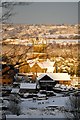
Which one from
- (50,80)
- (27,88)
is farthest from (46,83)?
(27,88)

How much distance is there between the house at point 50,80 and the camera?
887 cm

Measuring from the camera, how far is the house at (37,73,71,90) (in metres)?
8.87

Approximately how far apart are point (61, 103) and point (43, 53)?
16.9 ft

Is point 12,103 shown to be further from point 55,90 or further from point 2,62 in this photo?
point 2,62

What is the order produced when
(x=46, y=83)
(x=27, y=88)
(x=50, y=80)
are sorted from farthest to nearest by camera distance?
(x=50, y=80)
(x=46, y=83)
(x=27, y=88)

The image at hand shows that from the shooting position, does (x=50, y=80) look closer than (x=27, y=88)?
No

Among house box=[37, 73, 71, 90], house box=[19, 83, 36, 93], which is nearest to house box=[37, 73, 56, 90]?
house box=[37, 73, 71, 90]

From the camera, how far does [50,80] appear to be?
9.18 metres

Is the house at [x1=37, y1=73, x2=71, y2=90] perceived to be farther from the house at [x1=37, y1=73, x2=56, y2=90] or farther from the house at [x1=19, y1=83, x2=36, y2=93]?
the house at [x1=19, y1=83, x2=36, y2=93]

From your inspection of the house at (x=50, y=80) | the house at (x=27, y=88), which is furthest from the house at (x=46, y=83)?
the house at (x=27, y=88)

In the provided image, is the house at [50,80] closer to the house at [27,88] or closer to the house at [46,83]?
the house at [46,83]

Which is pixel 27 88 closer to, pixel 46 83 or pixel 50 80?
pixel 46 83

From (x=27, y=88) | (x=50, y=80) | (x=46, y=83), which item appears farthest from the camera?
(x=50, y=80)

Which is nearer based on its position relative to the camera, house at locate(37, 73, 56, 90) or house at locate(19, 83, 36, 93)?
house at locate(19, 83, 36, 93)
